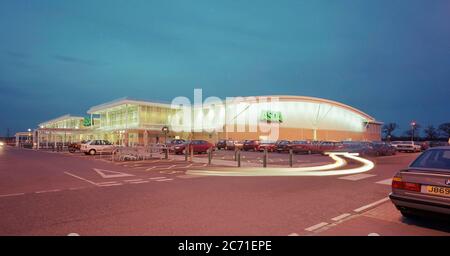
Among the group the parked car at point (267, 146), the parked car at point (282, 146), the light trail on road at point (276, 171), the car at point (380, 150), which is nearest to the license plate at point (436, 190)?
the light trail on road at point (276, 171)

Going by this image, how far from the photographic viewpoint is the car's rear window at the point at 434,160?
619 cm

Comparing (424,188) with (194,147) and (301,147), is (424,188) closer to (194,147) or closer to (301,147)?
(194,147)

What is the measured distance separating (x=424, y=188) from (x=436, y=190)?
0.66 feet

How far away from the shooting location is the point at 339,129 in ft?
244

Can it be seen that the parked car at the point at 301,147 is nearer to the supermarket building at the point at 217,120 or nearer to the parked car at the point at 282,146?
the parked car at the point at 282,146

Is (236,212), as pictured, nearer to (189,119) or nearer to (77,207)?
(77,207)

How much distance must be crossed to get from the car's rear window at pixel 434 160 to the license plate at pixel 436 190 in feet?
2.56

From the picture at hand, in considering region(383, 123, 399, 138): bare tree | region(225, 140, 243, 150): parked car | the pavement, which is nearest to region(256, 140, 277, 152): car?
region(225, 140, 243, 150): parked car

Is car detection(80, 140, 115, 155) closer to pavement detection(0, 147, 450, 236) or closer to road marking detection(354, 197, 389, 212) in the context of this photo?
pavement detection(0, 147, 450, 236)

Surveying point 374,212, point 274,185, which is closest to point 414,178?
point 374,212

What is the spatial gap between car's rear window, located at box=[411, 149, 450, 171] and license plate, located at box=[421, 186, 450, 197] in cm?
78

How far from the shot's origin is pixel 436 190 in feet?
17.9

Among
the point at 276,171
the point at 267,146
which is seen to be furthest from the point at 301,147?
the point at 276,171

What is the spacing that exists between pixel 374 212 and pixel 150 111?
181 feet
